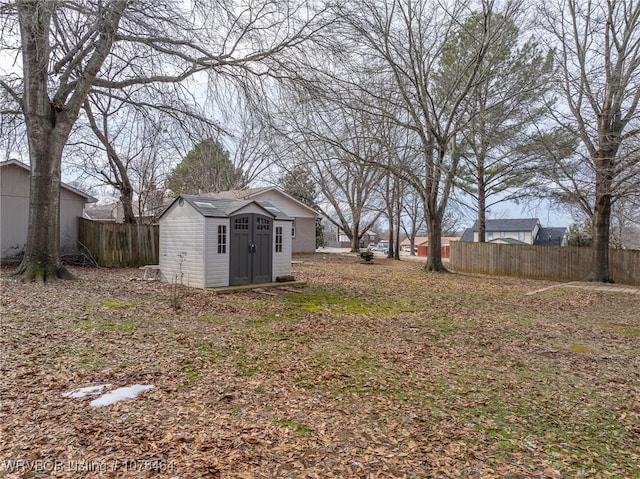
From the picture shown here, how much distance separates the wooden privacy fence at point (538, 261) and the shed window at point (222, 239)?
11.4 m

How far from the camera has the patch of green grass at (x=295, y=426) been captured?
2.80 metres

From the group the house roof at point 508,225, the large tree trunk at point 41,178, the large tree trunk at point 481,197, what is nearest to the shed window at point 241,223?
the large tree trunk at point 41,178

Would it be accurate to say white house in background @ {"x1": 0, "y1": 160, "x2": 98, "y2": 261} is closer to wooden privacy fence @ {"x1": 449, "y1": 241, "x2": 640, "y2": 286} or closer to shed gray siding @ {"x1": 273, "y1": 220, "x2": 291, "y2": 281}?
shed gray siding @ {"x1": 273, "y1": 220, "x2": 291, "y2": 281}

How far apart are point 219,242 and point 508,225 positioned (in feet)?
128

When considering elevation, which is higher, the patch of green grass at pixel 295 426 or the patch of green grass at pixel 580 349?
the patch of green grass at pixel 295 426

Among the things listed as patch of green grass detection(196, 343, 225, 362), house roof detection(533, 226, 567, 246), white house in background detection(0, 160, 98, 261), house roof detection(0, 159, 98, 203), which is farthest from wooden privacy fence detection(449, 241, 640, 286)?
house roof detection(533, 226, 567, 246)

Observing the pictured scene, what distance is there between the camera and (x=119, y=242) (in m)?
13.6

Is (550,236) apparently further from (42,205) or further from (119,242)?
(42,205)

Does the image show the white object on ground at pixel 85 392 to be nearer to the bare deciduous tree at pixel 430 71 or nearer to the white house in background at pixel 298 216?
the bare deciduous tree at pixel 430 71

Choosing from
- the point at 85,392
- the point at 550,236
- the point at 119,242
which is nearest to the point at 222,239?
the point at 85,392

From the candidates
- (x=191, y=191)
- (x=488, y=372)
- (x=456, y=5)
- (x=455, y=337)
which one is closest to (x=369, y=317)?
(x=455, y=337)

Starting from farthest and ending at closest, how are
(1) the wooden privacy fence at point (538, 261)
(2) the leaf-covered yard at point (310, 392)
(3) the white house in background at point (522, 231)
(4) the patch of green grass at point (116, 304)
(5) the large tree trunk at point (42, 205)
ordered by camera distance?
1. (3) the white house in background at point (522, 231)
2. (1) the wooden privacy fence at point (538, 261)
3. (5) the large tree trunk at point (42, 205)
4. (4) the patch of green grass at point (116, 304)
5. (2) the leaf-covered yard at point (310, 392)

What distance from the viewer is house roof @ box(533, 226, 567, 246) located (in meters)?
36.8

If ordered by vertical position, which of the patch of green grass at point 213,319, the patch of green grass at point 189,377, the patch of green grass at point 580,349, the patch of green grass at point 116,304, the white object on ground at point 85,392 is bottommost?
the patch of green grass at point 580,349
